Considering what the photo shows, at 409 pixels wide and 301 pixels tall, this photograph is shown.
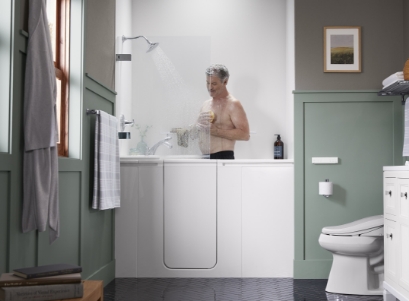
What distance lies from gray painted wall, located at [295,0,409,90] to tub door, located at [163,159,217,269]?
1041 millimetres

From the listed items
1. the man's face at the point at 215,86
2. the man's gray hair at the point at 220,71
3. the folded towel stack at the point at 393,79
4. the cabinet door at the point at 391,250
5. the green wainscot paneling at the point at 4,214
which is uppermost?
the man's gray hair at the point at 220,71

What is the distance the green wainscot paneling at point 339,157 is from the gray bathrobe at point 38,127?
90.3 inches

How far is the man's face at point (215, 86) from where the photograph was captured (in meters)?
4.66

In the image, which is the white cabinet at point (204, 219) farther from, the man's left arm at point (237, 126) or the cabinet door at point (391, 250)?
the cabinet door at point (391, 250)

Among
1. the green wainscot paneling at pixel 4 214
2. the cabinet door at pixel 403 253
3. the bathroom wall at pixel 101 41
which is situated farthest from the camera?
the bathroom wall at pixel 101 41

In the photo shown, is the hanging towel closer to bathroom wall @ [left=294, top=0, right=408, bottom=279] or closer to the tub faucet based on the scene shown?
the tub faucet

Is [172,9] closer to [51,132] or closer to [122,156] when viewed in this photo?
[122,156]

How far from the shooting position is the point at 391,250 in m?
3.47

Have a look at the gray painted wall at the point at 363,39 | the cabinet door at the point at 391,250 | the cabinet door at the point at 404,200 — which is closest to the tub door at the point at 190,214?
the gray painted wall at the point at 363,39

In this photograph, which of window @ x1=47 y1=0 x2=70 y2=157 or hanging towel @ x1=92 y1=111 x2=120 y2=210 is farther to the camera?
hanging towel @ x1=92 y1=111 x2=120 y2=210

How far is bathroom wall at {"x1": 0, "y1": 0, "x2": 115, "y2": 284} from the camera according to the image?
2.44 metres

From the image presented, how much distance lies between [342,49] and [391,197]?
4.76 feet

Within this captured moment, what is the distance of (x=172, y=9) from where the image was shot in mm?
5129

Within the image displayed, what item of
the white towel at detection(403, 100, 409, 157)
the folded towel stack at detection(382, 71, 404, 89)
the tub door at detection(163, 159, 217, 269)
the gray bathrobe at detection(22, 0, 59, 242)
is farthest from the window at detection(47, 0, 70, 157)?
the white towel at detection(403, 100, 409, 157)
